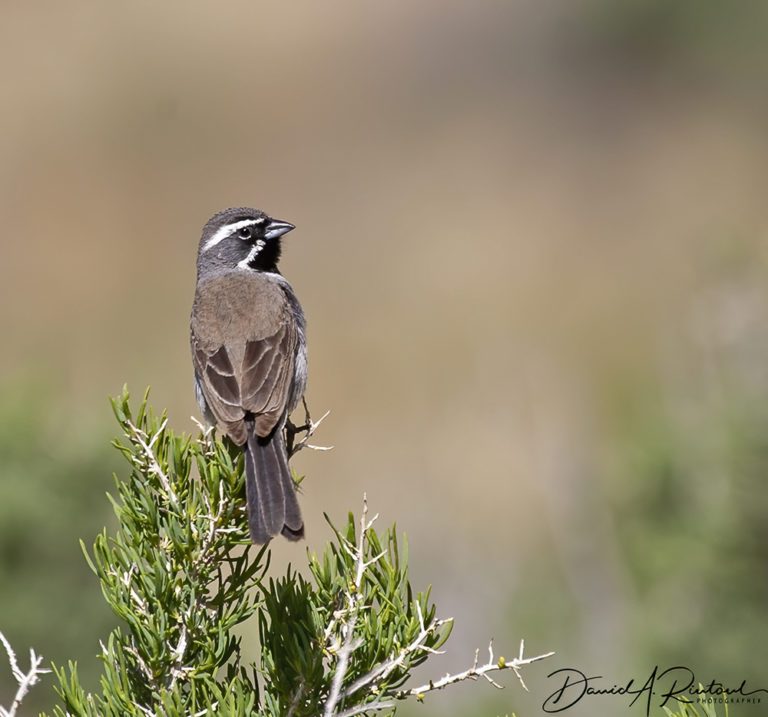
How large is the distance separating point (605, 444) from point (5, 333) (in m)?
12.2

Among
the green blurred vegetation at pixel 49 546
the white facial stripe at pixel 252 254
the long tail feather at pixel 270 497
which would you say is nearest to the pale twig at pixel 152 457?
the long tail feather at pixel 270 497

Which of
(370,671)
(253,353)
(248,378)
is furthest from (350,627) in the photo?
(253,353)

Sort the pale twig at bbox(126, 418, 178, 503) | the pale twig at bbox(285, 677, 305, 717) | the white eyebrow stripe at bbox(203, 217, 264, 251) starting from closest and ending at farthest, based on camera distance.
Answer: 1. the pale twig at bbox(285, 677, 305, 717)
2. the pale twig at bbox(126, 418, 178, 503)
3. the white eyebrow stripe at bbox(203, 217, 264, 251)

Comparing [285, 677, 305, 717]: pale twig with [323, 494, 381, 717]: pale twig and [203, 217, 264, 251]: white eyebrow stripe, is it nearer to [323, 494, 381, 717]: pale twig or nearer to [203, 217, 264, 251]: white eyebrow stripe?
[323, 494, 381, 717]: pale twig

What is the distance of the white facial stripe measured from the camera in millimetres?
6344

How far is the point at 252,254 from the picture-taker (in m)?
6.36

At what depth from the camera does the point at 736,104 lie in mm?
29219

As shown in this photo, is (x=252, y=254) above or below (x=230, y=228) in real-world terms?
below

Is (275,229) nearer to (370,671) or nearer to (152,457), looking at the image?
(152,457)

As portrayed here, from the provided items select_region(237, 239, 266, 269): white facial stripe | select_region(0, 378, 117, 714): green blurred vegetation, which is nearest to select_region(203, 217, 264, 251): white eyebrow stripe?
select_region(237, 239, 266, 269): white facial stripe

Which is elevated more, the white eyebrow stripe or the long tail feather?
the white eyebrow stripe

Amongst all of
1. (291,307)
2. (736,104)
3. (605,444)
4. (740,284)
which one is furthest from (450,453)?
(736,104)

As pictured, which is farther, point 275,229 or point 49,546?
point 275,229

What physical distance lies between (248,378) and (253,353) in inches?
11.9
